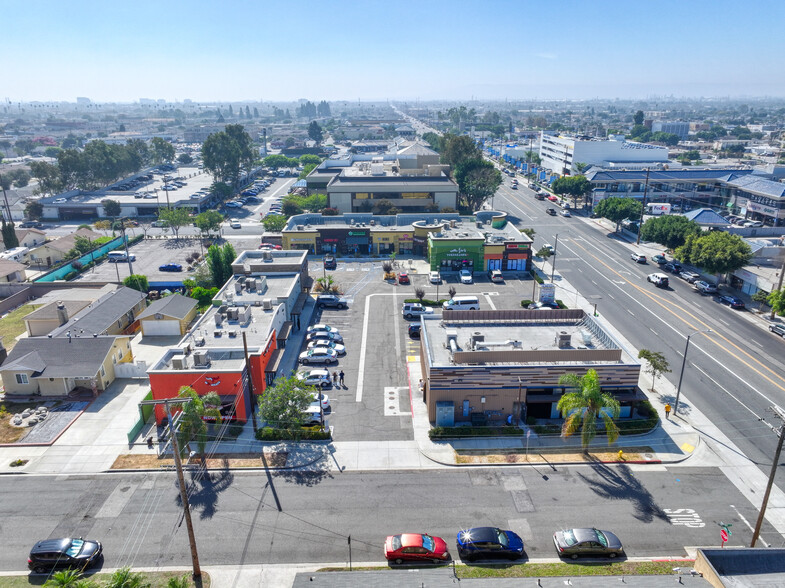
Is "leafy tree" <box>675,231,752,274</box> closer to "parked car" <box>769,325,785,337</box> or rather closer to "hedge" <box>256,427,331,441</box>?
"parked car" <box>769,325,785,337</box>

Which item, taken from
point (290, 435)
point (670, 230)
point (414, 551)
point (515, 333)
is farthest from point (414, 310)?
point (670, 230)

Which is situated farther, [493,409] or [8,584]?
[493,409]

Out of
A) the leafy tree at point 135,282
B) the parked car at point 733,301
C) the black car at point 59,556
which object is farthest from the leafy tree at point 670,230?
the black car at point 59,556

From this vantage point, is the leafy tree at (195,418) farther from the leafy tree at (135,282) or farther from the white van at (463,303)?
the leafy tree at (135,282)

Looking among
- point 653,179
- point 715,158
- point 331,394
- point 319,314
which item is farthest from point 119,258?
point 715,158

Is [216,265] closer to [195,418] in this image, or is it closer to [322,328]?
[322,328]

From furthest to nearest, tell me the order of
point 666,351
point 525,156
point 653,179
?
point 525,156 → point 653,179 → point 666,351

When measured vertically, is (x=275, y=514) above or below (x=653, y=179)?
below

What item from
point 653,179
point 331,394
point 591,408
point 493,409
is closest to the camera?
point 591,408

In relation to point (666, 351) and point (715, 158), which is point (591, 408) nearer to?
point (666, 351)
